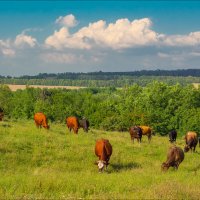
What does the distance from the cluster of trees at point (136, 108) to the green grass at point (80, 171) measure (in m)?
45.9

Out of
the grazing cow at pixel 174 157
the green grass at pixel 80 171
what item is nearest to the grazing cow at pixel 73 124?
the green grass at pixel 80 171

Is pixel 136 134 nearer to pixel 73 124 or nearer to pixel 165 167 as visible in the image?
pixel 73 124

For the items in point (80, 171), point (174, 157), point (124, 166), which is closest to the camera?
point (80, 171)

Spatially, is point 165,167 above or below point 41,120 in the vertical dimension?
below

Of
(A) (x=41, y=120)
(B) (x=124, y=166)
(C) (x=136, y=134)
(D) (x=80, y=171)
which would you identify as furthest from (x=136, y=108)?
(D) (x=80, y=171)

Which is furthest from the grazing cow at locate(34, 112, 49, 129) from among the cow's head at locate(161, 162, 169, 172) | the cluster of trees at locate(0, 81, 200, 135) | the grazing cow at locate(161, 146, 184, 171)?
the cluster of trees at locate(0, 81, 200, 135)

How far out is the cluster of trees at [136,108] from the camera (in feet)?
248

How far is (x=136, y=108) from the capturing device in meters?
80.8

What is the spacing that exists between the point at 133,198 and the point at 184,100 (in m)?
75.6

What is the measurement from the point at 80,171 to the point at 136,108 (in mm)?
60859

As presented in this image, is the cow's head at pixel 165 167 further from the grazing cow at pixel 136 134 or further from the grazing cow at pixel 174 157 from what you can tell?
the grazing cow at pixel 136 134

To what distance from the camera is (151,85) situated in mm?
88062

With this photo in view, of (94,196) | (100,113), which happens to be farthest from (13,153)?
(100,113)

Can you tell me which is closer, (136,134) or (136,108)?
(136,134)
